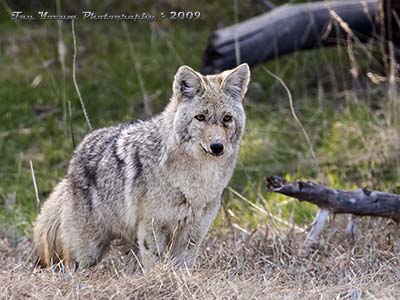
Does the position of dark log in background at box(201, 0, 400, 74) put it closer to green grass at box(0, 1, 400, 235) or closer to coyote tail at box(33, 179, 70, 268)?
green grass at box(0, 1, 400, 235)

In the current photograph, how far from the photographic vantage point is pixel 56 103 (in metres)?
10.6

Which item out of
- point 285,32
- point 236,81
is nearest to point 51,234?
point 236,81

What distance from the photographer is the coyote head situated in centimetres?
586

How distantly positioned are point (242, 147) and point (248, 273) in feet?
10.3

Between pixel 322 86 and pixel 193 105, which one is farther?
pixel 322 86

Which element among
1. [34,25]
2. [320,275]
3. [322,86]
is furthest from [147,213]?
[34,25]

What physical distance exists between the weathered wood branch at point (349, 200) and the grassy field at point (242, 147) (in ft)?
0.93

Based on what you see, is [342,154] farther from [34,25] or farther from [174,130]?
[34,25]

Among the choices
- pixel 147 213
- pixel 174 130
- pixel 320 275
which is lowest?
pixel 320 275

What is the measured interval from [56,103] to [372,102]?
338 cm

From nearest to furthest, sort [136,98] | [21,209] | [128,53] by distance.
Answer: [21,209] → [136,98] → [128,53]

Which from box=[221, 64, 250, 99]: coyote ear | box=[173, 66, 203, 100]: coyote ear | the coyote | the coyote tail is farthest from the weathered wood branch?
the coyote tail

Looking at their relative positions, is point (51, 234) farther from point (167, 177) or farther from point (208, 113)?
point (208, 113)

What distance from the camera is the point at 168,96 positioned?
34.5 feet
